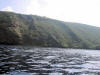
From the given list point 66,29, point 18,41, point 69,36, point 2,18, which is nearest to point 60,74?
point 18,41

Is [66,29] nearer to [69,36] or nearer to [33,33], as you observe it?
[69,36]

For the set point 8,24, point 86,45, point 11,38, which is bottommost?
point 86,45

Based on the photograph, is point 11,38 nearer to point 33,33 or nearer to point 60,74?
point 33,33

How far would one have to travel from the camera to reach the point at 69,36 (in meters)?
176

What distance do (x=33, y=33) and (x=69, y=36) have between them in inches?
1896

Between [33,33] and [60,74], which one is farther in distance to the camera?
[33,33]

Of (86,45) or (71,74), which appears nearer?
(71,74)

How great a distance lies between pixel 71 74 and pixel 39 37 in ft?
421

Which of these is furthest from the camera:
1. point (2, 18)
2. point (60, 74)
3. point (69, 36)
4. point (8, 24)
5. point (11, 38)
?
point (69, 36)

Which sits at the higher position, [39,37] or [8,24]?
[8,24]

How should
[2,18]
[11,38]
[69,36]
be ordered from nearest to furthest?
1. [11,38]
2. [2,18]
3. [69,36]

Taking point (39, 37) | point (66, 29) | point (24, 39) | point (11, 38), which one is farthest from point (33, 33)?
point (66, 29)

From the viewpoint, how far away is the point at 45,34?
158 meters

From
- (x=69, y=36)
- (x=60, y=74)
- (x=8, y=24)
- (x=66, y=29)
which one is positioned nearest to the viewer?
(x=60, y=74)
